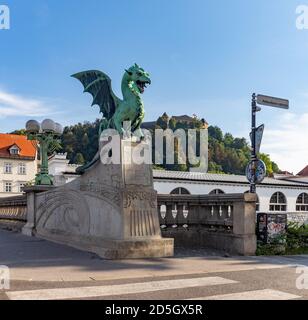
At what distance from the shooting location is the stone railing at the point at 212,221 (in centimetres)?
1075

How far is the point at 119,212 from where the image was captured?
999cm

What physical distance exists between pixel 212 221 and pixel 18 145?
67.2 metres

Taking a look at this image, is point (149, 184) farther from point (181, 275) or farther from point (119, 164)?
point (181, 275)

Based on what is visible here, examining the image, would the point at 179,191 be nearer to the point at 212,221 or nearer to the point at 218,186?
the point at 218,186

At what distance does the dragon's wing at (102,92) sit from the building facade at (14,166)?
203 ft

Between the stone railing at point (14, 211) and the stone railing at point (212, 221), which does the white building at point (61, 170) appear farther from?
the stone railing at point (212, 221)

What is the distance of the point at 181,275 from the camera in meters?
7.52

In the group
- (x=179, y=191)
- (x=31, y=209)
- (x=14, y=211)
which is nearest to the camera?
(x=31, y=209)

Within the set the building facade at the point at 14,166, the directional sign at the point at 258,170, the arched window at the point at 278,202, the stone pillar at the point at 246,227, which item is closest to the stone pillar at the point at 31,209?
the directional sign at the point at 258,170

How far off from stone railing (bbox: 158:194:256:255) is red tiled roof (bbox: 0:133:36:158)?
211 feet

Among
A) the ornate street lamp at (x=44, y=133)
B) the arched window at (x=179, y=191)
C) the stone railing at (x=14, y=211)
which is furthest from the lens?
the arched window at (x=179, y=191)

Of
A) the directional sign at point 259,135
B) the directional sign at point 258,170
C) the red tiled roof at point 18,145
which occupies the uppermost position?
the red tiled roof at point 18,145

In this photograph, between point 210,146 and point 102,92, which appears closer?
point 102,92

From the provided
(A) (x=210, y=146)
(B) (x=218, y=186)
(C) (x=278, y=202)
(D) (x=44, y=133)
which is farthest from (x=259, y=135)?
(A) (x=210, y=146)
